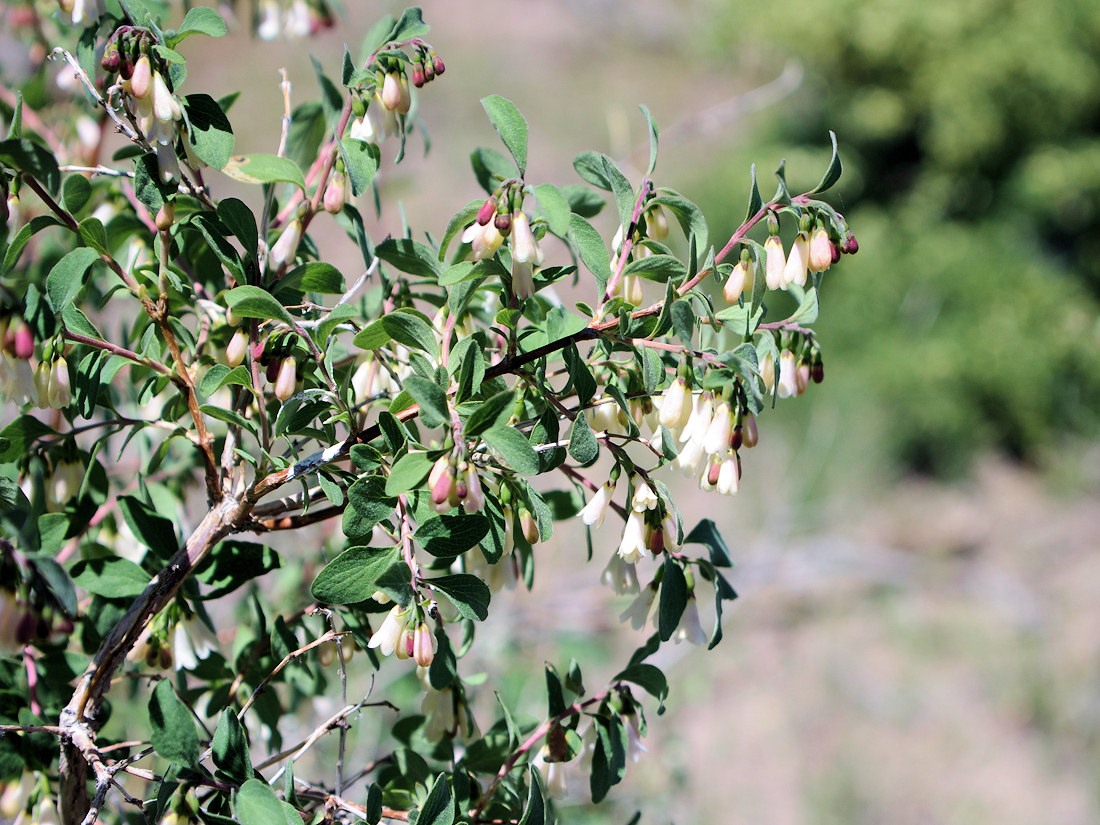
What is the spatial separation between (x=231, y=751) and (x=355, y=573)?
0.57ft

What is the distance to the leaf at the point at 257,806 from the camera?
0.66 m

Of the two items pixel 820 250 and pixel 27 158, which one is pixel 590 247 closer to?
pixel 820 250

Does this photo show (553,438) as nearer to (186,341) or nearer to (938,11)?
(186,341)

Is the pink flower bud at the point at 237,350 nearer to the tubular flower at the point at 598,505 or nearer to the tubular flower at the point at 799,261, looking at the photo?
the tubular flower at the point at 598,505

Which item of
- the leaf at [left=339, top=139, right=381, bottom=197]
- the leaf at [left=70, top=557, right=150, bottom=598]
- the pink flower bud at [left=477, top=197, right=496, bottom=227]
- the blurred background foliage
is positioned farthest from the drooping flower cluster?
the blurred background foliage

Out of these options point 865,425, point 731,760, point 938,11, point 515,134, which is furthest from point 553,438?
point 938,11

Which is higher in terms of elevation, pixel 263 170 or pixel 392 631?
pixel 263 170

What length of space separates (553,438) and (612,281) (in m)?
0.14

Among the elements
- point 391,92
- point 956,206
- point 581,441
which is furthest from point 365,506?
point 956,206

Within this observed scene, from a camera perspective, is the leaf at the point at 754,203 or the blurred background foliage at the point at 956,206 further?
the blurred background foliage at the point at 956,206

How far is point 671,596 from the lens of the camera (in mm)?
790

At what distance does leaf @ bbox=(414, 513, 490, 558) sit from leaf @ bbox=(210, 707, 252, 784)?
21 cm

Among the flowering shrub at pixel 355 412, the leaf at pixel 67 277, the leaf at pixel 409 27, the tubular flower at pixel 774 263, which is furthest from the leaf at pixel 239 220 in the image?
the tubular flower at pixel 774 263

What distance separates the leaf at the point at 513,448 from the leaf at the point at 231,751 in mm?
300
